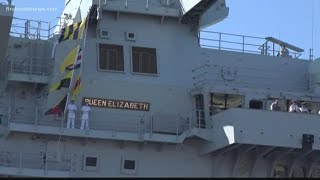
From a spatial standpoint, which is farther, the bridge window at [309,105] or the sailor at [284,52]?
the sailor at [284,52]

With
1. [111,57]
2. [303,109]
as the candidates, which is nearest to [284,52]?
[303,109]

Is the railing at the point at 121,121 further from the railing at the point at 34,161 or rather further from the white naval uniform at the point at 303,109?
the white naval uniform at the point at 303,109

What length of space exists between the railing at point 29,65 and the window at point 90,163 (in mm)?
3446

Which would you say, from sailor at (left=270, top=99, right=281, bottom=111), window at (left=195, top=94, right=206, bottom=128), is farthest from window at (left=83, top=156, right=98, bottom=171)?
sailor at (left=270, top=99, right=281, bottom=111)

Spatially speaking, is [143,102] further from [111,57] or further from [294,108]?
[294,108]

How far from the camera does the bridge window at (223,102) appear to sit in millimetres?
24819

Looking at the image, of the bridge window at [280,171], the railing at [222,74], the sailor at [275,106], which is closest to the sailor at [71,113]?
the railing at [222,74]

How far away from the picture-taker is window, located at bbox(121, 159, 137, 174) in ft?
77.5

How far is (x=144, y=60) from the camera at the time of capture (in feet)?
82.5

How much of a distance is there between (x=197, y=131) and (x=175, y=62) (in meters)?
3.12

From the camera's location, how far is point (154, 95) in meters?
24.7

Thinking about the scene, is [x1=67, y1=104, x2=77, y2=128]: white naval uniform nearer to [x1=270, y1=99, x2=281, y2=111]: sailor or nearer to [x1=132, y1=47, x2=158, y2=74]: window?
[x1=132, y1=47, x2=158, y2=74]: window

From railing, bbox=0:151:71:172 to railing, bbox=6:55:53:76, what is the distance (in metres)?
3.04

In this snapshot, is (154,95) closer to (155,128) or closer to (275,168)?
(155,128)
